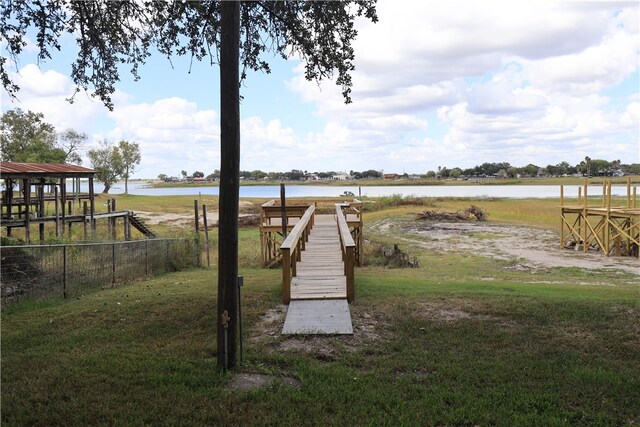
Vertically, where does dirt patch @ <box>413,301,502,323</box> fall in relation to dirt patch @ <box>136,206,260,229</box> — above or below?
above

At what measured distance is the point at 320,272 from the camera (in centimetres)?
1177

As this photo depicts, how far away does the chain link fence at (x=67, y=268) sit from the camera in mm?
9977

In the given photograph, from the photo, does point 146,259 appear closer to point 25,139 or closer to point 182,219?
point 182,219

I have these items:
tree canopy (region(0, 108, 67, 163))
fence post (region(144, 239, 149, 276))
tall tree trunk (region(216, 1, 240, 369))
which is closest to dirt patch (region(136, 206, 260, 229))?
tree canopy (region(0, 108, 67, 163))

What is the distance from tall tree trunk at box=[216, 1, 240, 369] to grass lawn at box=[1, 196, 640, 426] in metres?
0.59

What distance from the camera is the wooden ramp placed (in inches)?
299

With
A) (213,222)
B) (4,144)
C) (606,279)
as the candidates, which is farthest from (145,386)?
(4,144)

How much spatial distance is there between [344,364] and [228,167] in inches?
105

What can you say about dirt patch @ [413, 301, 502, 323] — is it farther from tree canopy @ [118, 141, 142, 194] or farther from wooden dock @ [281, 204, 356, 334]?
tree canopy @ [118, 141, 142, 194]

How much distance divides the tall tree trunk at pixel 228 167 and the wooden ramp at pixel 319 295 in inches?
72.1

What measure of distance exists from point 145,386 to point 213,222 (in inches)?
1711

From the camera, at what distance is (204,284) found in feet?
40.9

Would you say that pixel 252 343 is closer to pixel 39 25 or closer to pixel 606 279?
pixel 39 25

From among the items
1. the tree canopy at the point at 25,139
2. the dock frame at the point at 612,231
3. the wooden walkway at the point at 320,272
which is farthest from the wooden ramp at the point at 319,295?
Answer: the tree canopy at the point at 25,139
